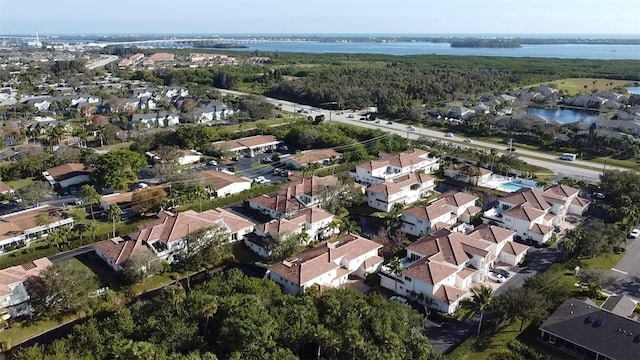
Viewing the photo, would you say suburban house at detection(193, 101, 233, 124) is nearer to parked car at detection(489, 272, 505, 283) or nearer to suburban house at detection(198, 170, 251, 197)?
suburban house at detection(198, 170, 251, 197)

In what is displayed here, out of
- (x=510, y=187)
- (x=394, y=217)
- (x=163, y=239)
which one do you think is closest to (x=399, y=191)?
(x=394, y=217)

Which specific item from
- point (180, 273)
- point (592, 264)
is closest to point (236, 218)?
point (180, 273)

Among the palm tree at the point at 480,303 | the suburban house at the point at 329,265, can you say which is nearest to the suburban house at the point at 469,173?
the suburban house at the point at 329,265

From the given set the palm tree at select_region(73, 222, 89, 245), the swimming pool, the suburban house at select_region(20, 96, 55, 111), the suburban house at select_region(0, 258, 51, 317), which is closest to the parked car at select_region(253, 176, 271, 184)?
the palm tree at select_region(73, 222, 89, 245)

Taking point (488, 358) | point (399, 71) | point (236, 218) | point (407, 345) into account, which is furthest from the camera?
point (399, 71)

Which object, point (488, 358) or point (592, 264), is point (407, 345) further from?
point (592, 264)

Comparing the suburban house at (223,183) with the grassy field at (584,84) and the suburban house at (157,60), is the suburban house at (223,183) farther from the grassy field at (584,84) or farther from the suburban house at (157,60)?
the suburban house at (157,60)
